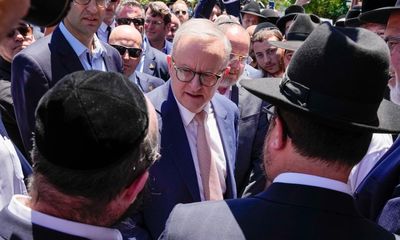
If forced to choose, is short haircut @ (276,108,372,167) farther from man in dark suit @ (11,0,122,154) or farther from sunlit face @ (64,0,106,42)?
sunlit face @ (64,0,106,42)

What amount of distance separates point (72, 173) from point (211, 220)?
52cm

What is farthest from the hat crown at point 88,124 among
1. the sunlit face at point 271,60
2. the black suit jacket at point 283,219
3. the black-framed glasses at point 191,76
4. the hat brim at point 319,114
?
the sunlit face at point 271,60

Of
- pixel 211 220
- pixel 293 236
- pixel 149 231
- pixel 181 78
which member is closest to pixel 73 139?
pixel 211 220

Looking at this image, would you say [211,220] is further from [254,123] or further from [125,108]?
[254,123]

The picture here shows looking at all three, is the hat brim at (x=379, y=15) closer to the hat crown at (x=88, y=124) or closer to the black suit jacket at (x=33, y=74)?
the black suit jacket at (x=33, y=74)

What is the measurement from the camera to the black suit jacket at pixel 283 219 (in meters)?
1.61

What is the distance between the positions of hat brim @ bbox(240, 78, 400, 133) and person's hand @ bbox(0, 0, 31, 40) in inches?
37.7

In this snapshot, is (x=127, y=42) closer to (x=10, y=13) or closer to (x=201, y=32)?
(x=201, y=32)

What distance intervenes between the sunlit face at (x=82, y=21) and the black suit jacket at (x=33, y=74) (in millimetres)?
228

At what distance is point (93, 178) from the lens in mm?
1361

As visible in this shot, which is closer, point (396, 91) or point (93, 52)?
point (396, 91)

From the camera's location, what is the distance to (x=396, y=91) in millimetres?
3139

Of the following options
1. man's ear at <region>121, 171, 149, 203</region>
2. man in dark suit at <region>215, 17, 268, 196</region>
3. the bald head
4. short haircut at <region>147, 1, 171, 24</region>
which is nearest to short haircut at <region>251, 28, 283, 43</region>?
short haircut at <region>147, 1, 171, 24</region>

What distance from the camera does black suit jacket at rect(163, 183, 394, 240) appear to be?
1614 mm
